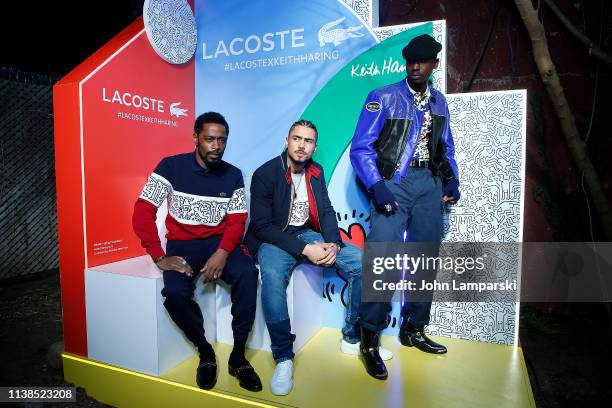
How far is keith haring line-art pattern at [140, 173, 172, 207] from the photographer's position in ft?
7.69

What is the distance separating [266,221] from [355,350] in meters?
1.02

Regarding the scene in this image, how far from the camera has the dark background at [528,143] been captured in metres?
3.03

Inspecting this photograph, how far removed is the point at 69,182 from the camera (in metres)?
2.51

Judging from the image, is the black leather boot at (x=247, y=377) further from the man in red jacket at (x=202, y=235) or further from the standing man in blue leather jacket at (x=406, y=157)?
the standing man in blue leather jacket at (x=406, y=157)

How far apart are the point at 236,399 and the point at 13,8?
4717 millimetres

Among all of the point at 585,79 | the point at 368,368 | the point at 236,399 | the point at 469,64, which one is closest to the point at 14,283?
the point at 236,399

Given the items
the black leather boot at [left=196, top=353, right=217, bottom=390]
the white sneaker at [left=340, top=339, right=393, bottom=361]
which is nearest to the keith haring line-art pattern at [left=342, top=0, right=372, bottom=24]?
the white sneaker at [left=340, top=339, right=393, bottom=361]

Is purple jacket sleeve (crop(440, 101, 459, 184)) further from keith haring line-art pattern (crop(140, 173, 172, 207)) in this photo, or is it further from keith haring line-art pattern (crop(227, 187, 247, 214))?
keith haring line-art pattern (crop(140, 173, 172, 207))

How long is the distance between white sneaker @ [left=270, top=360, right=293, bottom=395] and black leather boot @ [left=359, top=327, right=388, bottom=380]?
0.45 meters

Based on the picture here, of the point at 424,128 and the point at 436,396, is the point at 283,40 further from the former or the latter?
the point at 436,396

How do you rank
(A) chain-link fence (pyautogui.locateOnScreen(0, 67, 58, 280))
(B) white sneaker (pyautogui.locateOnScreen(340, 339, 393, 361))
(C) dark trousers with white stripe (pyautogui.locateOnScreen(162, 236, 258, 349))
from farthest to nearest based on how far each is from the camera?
(A) chain-link fence (pyautogui.locateOnScreen(0, 67, 58, 280)) < (B) white sneaker (pyautogui.locateOnScreen(340, 339, 393, 361)) < (C) dark trousers with white stripe (pyautogui.locateOnScreen(162, 236, 258, 349))

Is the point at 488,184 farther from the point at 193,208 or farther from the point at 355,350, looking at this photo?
the point at 193,208

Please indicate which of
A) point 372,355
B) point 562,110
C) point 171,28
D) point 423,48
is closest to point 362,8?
point 423,48

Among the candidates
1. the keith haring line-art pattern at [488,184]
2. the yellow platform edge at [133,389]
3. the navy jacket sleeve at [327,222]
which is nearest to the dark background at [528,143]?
the yellow platform edge at [133,389]
